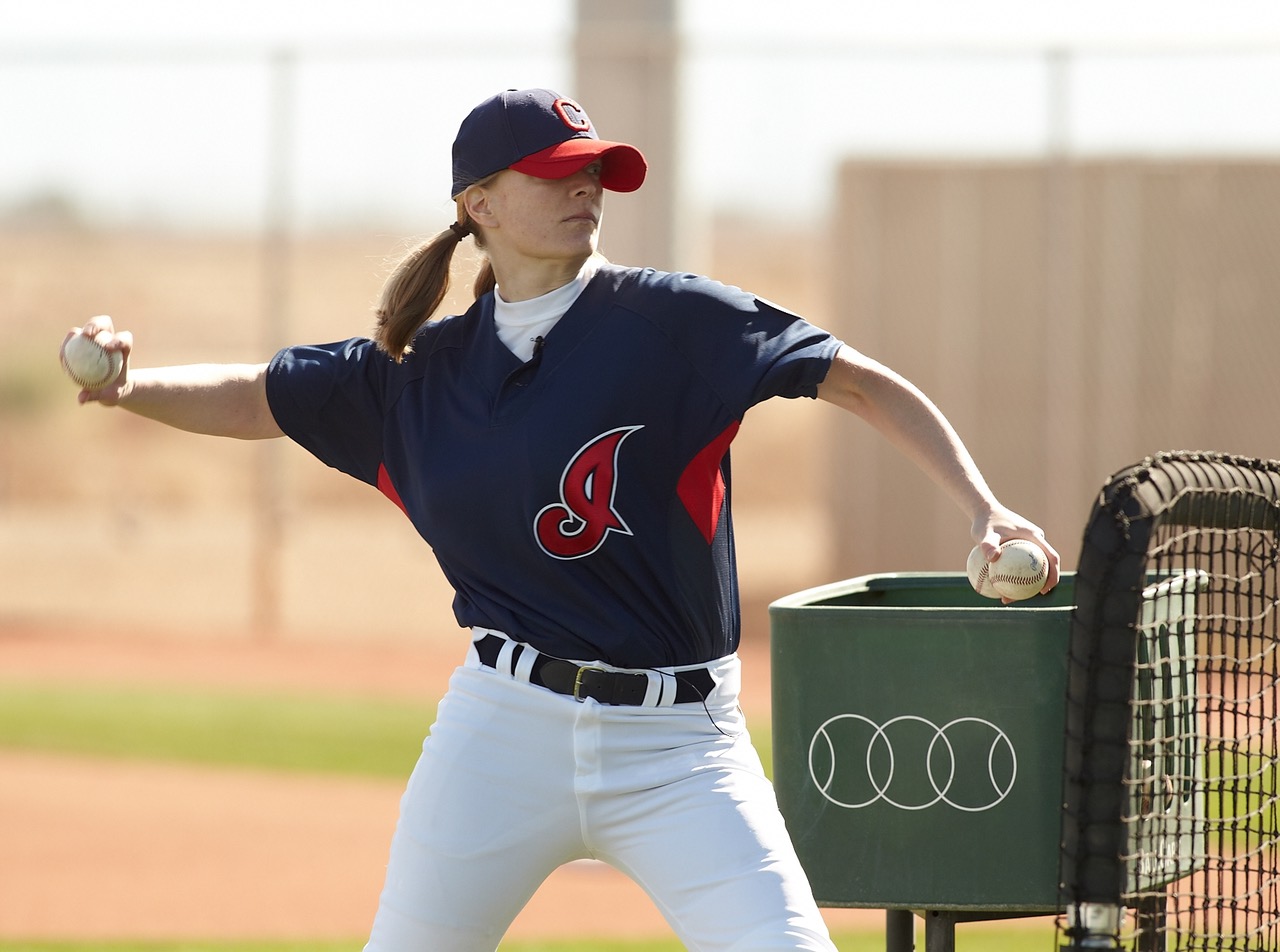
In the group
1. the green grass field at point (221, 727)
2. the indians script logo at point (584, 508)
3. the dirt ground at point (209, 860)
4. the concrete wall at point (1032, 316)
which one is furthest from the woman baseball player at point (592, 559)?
the concrete wall at point (1032, 316)

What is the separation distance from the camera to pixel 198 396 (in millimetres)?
3402

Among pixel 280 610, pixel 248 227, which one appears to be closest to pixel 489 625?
pixel 280 610

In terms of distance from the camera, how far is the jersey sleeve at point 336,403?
340 cm

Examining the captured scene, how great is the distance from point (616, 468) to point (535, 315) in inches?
14.5

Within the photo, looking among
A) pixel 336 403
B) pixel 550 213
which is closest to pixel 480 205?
pixel 550 213

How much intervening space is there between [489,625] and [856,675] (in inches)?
25.6

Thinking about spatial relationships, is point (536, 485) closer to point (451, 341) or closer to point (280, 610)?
point (451, 341)

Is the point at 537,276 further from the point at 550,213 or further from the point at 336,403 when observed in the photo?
the point at 336,403

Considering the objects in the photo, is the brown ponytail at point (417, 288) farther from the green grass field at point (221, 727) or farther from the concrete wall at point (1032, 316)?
the concrete wall at point (1032, 316)

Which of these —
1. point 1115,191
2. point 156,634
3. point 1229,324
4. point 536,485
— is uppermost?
point 1115,191

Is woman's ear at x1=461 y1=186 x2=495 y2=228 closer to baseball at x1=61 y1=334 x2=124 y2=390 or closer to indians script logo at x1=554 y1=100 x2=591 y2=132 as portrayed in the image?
indians script logo at x1=554 y1=100 x2=591 y2=132

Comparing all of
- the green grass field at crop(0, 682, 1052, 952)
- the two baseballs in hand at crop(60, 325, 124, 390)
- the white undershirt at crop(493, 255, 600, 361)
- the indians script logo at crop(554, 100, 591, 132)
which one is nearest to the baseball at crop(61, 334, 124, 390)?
the two baseballs in hand at crop(60, 325, 124, 390)

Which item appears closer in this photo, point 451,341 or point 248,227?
point 451,341

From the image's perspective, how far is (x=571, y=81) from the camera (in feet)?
25.3
